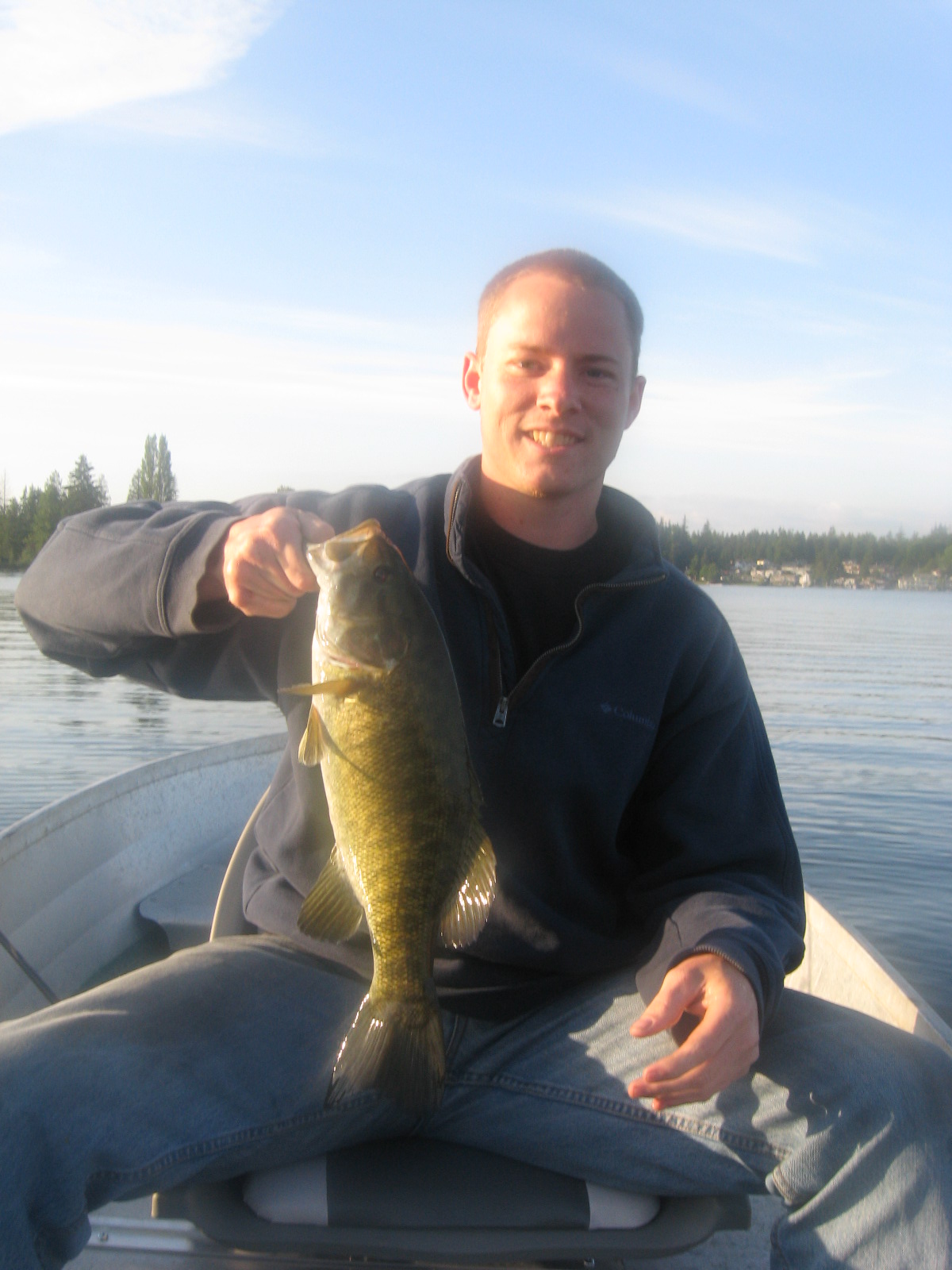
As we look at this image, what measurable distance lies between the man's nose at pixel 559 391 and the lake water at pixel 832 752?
155 inches

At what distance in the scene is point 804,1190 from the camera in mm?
2551

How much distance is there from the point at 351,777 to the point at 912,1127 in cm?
158

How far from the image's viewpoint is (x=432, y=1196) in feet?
8.55

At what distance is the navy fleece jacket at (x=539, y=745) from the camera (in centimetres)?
287

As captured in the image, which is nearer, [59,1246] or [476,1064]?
[59,1246]

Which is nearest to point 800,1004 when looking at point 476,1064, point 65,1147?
point 476,1064

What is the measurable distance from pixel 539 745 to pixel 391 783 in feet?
2.21

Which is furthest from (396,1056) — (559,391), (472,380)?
(472,380)

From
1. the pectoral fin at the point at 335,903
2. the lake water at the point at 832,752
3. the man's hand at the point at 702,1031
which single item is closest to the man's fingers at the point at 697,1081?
the man's hand at the point at 702,1031

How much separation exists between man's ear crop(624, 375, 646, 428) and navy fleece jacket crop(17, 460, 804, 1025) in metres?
0.60

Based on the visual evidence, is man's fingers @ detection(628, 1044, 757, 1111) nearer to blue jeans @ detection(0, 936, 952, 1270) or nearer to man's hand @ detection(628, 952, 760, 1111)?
man's hand @ detection(628, 952, 760, 1111)

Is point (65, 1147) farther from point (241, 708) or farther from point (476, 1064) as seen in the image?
point (241, 708)

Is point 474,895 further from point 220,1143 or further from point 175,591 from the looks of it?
point 175,591

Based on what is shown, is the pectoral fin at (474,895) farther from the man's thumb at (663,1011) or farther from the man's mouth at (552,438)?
the man's mouth at (552,438)
